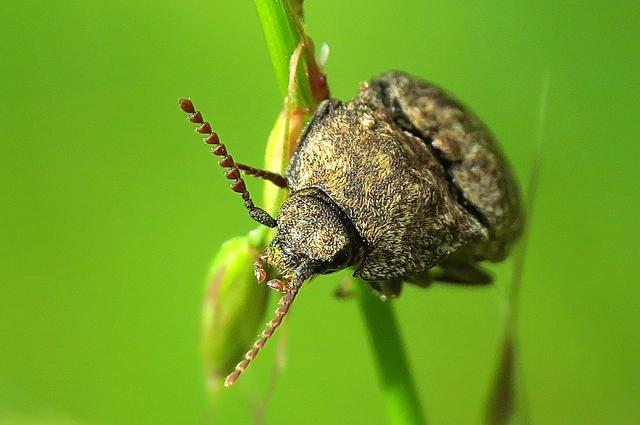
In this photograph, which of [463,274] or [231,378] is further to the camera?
[463,274]

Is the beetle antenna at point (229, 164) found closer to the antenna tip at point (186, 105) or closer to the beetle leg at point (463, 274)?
the antenna tip at point (186, 105)

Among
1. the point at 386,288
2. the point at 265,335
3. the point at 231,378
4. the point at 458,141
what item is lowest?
the point at 231,378

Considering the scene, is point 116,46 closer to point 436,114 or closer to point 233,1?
point 233,1

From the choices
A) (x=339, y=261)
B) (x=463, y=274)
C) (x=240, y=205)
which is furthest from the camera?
(x=240, y=205)

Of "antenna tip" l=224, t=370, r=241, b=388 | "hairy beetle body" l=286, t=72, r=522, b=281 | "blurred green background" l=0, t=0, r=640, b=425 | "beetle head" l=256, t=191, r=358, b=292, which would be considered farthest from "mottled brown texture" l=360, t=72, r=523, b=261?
"blurred green background" l=0, t=0, r=640, b=425

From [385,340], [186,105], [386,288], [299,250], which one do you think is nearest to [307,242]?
[299,250]

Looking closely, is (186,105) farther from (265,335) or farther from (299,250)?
(265,335)

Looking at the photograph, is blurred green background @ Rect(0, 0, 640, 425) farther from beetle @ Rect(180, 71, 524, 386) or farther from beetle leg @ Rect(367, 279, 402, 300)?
beetle leg @ Rect(367, 279, 402, 300)

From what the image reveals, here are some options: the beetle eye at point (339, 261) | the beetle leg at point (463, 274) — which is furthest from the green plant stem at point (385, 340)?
the beetle leg at point (463, 274)
